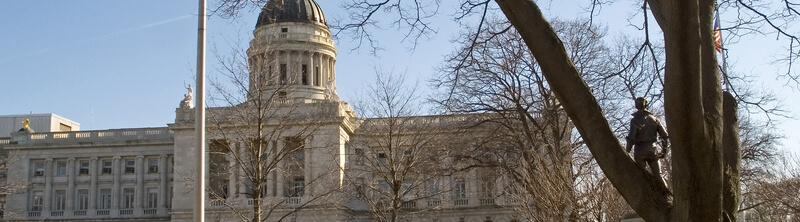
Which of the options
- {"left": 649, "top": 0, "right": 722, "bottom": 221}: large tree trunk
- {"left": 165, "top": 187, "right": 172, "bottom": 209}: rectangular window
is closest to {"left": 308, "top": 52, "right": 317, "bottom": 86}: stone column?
{"left": 165, "top": 187, "right": 172, "bottom": 209}: rectangular window

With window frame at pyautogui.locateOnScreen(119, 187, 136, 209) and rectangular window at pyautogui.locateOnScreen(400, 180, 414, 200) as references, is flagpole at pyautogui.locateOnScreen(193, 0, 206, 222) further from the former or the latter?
window frame at pyautogui.locateOnScreen(119, 187, 136, 209)

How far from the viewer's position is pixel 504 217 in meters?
64.9

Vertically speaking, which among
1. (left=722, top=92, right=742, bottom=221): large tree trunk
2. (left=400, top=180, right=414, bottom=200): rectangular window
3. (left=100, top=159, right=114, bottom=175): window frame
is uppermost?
(left=100, top=159, right=114, bottom=175): window frame

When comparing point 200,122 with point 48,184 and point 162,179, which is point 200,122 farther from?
point 48,184

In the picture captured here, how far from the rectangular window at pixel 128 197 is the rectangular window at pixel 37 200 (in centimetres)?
674

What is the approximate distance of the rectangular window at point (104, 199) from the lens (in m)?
75.1

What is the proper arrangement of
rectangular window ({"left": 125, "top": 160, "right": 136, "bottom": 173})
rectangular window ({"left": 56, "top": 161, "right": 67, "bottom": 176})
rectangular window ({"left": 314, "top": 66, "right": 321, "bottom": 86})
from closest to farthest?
rectangular window ({"left": 125, "top": 160, "right": 136, "bottom": 173})
rectangular window ({"left": 56, "top": 161, "right": 67, "bottom": 176})
rectangular window ({"left": 314, "top": 66, "right": 321, "bottom": 86})

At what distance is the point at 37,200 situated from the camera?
76.1 meters

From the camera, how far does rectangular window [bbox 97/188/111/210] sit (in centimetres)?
7506

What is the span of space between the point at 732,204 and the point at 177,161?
6068 centimetres

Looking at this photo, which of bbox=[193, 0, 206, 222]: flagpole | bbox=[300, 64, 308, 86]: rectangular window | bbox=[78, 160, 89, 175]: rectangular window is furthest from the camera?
bbox=[300, 64, 308, 86]: rectangular window

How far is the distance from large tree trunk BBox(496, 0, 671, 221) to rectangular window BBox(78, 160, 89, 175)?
72.3 metres

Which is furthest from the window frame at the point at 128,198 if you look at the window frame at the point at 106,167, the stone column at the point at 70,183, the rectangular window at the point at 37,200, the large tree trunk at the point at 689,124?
the large tree trunk at the point at 689,124

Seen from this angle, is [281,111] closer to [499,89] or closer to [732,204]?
[499,89]
